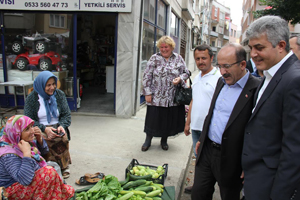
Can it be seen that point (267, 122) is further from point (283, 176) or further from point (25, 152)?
point (25, 152)

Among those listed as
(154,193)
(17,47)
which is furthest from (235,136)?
(17,47)

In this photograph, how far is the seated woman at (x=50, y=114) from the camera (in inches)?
137

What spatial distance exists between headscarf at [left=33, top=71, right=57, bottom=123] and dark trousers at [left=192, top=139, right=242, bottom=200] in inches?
83.7

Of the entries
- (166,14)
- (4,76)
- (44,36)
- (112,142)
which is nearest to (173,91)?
(112,142)

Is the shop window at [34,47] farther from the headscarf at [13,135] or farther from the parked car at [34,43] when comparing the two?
the headscarf at [13,135]

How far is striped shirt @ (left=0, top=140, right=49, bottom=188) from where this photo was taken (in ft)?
7.68

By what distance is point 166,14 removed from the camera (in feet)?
35.6

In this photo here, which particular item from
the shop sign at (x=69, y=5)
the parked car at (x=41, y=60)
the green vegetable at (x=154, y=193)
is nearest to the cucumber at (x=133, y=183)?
the green vegetable at (x=154, y=193)

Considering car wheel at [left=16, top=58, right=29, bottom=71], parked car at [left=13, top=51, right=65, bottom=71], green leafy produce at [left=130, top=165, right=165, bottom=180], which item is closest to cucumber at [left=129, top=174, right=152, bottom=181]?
green leafy produce at [left=130, top=165, right=165, bottom=180]

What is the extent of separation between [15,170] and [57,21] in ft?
16.5

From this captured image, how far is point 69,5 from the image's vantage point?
625cm

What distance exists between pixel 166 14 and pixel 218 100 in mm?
9066

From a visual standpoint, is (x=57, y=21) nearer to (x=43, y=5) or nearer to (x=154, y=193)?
(x=43, y=5)

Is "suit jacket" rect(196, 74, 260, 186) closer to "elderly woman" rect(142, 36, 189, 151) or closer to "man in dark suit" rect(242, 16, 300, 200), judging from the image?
"man in dark suit" rect(242, 16, 300, 200)
